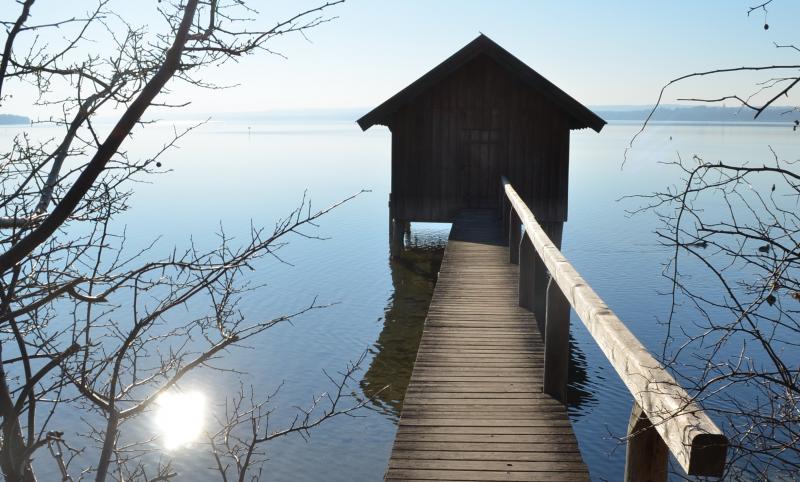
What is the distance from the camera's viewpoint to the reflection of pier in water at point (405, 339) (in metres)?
13.0

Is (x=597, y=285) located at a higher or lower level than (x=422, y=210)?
lower

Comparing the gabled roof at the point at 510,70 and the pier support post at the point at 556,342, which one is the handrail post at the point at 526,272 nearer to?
the pier support post at the point at 556,342

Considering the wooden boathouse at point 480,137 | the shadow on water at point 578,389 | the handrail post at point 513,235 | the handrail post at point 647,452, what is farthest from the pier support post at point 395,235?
the handrail post at point 647,452

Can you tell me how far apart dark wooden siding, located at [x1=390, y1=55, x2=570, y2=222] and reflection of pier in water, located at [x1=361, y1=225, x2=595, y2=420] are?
255cm

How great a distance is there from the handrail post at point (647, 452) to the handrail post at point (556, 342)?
8.38 feet

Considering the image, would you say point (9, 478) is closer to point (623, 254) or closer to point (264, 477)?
point (264, 477)

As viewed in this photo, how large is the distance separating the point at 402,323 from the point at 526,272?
8852mm

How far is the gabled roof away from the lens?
1822 cm

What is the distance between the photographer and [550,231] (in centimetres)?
2000

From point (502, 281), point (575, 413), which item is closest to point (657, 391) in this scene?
point (502, 281)

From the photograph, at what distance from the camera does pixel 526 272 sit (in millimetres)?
8875

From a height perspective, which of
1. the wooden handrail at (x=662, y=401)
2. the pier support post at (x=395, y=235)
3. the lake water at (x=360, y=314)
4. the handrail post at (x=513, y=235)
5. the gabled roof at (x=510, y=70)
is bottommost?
the lake water at (x=360, y=314)

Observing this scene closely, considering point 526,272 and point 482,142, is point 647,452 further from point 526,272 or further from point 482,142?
point 482,142

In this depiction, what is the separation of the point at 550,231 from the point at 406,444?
15560 millimetres
